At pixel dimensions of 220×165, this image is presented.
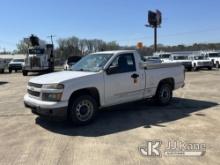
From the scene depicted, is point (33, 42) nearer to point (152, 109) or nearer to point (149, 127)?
point (152, 109)

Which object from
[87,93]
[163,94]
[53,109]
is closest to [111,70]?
[87,93]

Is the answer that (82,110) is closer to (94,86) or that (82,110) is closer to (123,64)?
(94,86)

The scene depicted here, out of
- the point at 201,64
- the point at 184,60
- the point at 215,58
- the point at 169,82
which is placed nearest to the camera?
the point at 169,82

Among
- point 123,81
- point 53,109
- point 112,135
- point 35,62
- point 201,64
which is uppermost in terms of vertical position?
point 123,81

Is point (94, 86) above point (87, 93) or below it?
above

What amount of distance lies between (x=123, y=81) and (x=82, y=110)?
144 cm

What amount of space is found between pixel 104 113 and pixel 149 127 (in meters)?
2.12

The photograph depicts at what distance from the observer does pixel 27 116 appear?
885 centimetres

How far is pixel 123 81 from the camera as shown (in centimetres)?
822

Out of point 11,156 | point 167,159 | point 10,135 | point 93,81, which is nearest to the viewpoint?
point 167,159

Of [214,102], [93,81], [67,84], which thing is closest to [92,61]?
[93,81]

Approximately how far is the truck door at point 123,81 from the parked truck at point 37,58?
2224 centimetres

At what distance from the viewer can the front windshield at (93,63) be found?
8.09m

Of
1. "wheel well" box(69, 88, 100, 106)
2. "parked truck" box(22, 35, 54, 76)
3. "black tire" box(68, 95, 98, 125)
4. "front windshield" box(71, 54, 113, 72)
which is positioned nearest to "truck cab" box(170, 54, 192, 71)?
"parked truck" box(22, 35, 54, 76)
